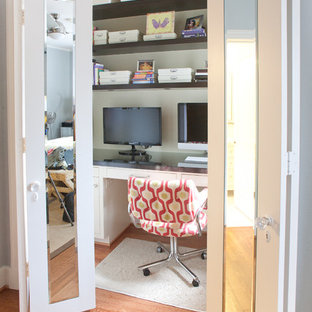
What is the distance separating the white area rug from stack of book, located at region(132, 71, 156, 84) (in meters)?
1.57

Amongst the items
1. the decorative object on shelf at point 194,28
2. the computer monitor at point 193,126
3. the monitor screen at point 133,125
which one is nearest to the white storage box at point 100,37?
the monitor screen at point 133,125

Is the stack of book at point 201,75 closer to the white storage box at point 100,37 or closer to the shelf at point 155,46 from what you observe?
the shelf at point 155,46

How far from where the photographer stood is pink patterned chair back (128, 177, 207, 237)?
2242 millimetres

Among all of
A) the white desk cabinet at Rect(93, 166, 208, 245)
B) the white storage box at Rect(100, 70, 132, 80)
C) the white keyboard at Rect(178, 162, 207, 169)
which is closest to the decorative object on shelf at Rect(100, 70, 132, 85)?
the white storage box at Rect(100, 70, 132, 80)

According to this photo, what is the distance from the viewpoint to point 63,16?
1952 mm

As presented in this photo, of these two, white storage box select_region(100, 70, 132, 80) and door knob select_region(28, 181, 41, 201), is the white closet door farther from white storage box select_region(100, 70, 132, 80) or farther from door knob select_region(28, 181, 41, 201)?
white storage box select_region(100, 70, 132, 80)

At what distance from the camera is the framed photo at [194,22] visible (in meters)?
2.96

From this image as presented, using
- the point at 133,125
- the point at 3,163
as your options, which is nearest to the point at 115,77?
the point at 133,125

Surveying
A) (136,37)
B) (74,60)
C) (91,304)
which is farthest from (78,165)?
(136,37)

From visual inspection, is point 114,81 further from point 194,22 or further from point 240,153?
point 240,153

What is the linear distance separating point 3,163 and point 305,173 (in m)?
2.01

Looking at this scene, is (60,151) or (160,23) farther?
(160,23)

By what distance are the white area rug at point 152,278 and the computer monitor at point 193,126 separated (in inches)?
39.3

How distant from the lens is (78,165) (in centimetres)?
201
